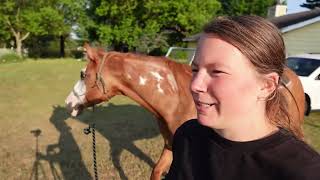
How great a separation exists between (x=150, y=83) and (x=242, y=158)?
3394 mm

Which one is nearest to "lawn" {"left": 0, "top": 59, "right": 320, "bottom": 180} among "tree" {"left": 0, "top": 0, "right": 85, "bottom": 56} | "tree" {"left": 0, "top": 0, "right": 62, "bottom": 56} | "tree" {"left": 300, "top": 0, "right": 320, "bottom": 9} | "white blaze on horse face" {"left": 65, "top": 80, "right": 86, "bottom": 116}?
"white blaze on horse face" {"left": 65, "top": 80, "right": 86, "bottom": 116}

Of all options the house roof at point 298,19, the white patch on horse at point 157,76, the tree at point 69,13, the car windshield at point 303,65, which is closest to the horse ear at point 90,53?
the white patch on horse at point 157,76

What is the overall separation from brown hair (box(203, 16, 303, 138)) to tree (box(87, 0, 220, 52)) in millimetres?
45548

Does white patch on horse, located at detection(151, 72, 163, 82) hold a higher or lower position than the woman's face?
lower

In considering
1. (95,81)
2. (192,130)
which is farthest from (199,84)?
(95,81)

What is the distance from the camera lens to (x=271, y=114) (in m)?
1.52

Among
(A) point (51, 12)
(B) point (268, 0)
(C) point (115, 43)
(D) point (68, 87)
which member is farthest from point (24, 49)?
(D) point (68, 87)

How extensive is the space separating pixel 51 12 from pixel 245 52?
55.5 meters

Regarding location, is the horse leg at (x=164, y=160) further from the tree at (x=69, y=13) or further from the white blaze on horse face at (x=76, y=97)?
the tree at (x=69, y=13)

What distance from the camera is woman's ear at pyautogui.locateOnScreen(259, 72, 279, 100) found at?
1.45 m

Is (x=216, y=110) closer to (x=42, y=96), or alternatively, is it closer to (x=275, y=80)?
(x=275, y=80)

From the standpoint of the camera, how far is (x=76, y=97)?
530 cm

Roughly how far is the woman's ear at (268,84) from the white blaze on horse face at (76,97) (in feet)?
12.6

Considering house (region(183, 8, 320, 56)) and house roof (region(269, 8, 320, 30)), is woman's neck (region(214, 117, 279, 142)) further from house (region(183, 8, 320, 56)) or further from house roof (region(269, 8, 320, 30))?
house roof (region(269, 8, 320, 30))
